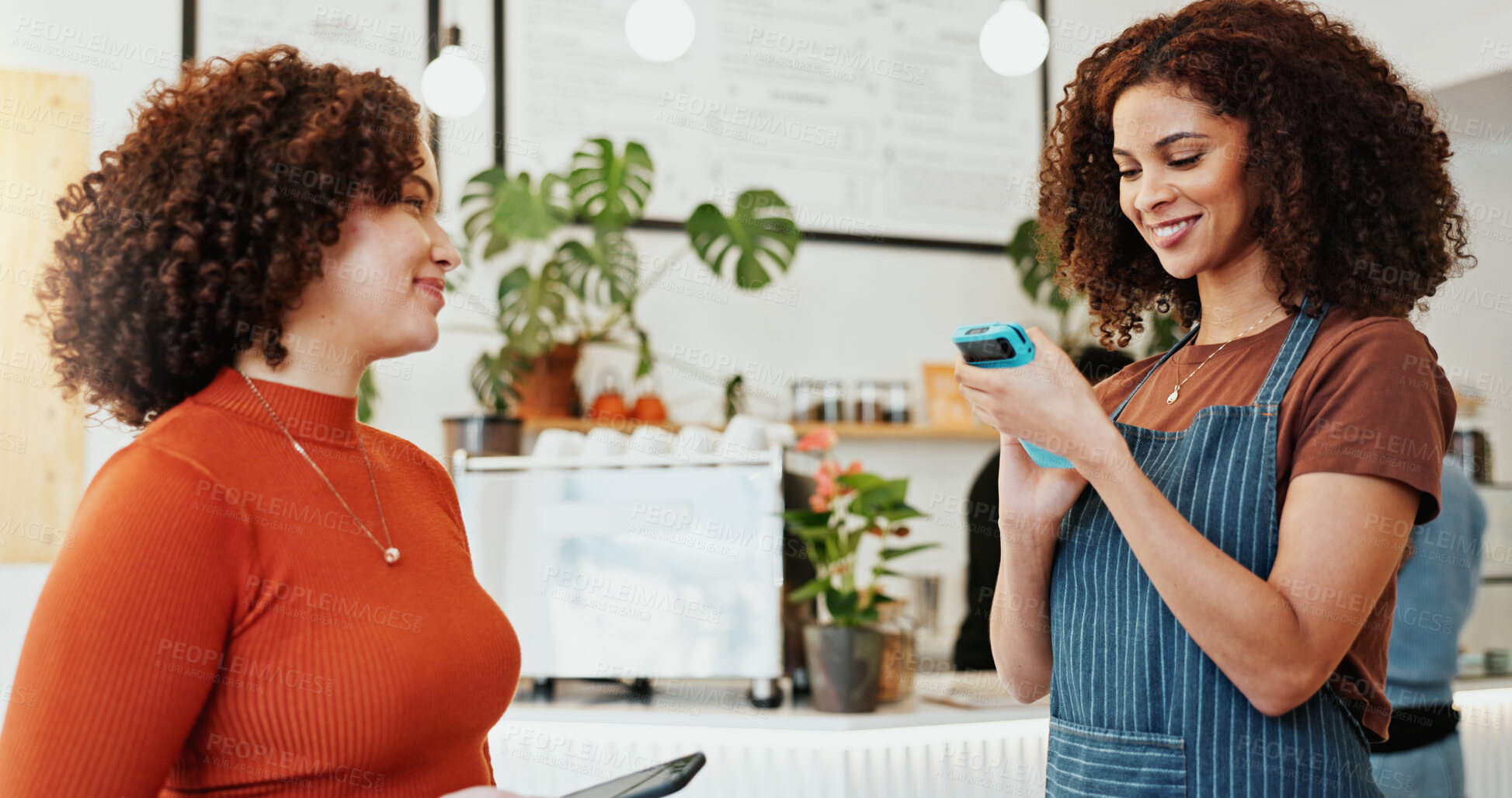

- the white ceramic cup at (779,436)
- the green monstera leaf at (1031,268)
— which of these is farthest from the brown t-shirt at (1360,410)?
the green monstera leaf at (1031,268)

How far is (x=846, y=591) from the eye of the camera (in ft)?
7.27

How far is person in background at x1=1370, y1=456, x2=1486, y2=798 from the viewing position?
6.95ft

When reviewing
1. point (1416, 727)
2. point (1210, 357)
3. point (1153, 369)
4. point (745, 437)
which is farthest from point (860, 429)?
point (1210, 357)

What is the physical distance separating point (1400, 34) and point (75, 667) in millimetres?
4556

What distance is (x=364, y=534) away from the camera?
43.2 inches

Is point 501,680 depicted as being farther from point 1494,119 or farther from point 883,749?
point 1494,119

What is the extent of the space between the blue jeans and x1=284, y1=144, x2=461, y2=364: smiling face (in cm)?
192

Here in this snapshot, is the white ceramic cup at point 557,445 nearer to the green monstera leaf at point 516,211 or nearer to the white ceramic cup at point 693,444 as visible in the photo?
the white ceramic cup at point 693,444

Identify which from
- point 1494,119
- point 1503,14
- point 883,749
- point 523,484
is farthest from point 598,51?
point 1494,119

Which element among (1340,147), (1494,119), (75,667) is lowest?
(75,667)

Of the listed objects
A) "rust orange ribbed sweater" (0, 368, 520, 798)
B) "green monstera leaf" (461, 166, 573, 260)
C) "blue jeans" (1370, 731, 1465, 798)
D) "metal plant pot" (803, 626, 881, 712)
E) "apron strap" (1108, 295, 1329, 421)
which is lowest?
"blue jeans" (1370, 731, 1465, 798)

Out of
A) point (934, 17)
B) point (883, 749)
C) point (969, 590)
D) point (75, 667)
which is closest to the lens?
point (75, 667)

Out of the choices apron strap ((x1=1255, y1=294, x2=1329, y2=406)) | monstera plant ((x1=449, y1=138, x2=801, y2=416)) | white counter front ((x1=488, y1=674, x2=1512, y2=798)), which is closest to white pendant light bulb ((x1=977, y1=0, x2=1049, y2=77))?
monstera plant ((x1=449, y1=138, x2=801, y2=416))

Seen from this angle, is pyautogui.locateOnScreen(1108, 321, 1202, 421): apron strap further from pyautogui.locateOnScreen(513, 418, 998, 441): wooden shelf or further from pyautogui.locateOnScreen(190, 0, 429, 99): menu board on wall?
pyautogui.locateOnScreen(190, 0, 429, 99): menu board on wall
